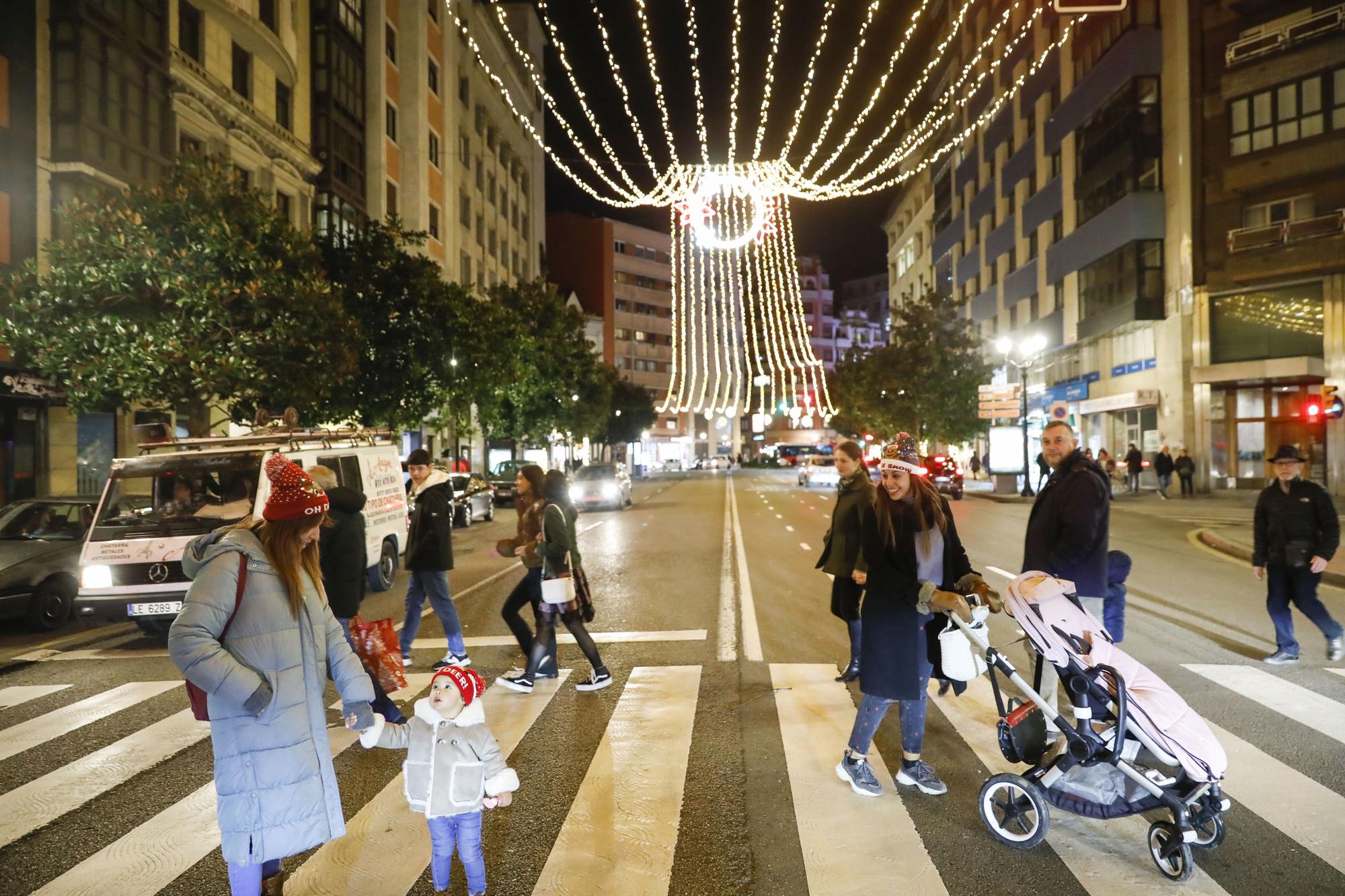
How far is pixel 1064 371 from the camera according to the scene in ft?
143

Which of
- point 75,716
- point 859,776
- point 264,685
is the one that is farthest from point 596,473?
point 264,685

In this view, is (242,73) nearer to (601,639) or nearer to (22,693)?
(22,693)

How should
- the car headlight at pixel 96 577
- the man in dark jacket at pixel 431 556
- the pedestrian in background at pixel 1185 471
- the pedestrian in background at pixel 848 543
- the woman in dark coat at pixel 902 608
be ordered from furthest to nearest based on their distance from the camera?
1. the pedestrian in background at pixel 1185 471
2. the car headlight at pixel 96 577
3. the man in dark jacket at pixel 431 556
4. the pedestrian in background at pixel 848 543
5. the woman in dark coat at pixel 902 608

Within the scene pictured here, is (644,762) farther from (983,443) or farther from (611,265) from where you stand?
(611,265)

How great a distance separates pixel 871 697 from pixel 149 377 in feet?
45.4

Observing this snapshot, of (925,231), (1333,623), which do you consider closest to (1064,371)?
(925,231)

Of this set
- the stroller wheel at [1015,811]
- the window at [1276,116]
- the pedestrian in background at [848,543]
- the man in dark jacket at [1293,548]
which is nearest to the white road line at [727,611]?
the pedestrian in background at [848,543]

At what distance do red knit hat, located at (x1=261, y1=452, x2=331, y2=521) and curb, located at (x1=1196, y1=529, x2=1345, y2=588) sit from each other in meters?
13.8

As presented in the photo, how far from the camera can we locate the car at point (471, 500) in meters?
25.1

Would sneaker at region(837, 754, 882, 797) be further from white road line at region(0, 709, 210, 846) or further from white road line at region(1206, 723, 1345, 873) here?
white road line at region(0, 709, 210, 846)

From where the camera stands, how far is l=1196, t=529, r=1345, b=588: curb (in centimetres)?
1262

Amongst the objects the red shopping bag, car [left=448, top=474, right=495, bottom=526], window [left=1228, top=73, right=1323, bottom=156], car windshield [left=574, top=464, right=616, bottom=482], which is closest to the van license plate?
the red shopping bag

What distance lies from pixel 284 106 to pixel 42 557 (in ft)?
71.2

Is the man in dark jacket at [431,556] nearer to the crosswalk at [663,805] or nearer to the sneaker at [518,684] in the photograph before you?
the sneaker at [518,684]
